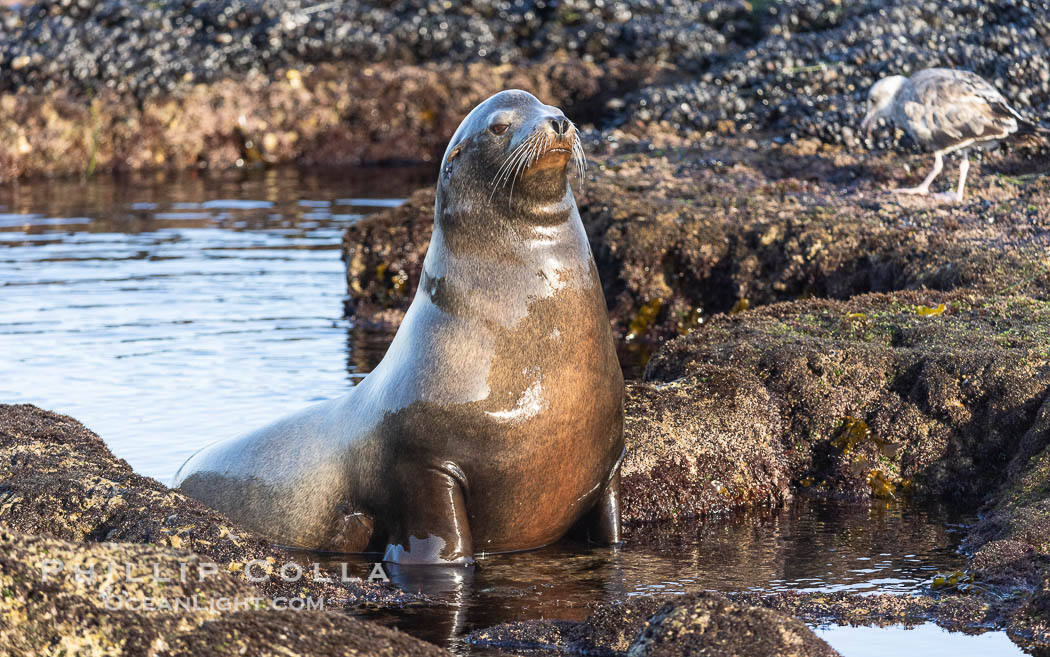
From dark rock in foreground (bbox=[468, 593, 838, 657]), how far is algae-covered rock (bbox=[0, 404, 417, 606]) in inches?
46.7

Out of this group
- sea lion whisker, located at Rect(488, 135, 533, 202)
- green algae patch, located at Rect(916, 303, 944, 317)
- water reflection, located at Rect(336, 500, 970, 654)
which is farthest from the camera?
green algae patch, located at Rect(916, 303, 944, 317)

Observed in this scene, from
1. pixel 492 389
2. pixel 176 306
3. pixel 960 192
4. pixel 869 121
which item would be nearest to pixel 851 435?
pixel 492 389

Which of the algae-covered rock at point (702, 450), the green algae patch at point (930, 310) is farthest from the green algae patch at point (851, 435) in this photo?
the green algae patch at point (930, 310)

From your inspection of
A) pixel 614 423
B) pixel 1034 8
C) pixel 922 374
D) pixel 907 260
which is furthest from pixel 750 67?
pixel 614 423

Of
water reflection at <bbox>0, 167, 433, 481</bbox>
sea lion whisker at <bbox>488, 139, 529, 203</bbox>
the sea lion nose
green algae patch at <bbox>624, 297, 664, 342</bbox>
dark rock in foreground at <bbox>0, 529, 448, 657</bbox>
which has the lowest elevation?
water reflection at <bbox>0, 167, 433, 481</bbox>

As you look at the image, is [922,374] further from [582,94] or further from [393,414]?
[582,94]

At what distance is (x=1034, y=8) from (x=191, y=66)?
17.9 meters

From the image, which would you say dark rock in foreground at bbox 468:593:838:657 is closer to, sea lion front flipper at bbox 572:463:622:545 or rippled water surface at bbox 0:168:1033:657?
rippled water surface at bbox 0:168:1033:657

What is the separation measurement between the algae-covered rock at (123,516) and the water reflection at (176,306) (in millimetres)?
1765

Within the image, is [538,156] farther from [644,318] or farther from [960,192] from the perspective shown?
[960,192]

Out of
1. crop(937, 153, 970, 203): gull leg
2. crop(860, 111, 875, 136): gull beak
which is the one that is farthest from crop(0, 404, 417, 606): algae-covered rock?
crop(860, 111, 875, 136): gull beak

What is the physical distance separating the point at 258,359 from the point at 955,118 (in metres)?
6.41

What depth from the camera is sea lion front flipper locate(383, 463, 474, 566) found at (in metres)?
6.51

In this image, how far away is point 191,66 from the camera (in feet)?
97.8
